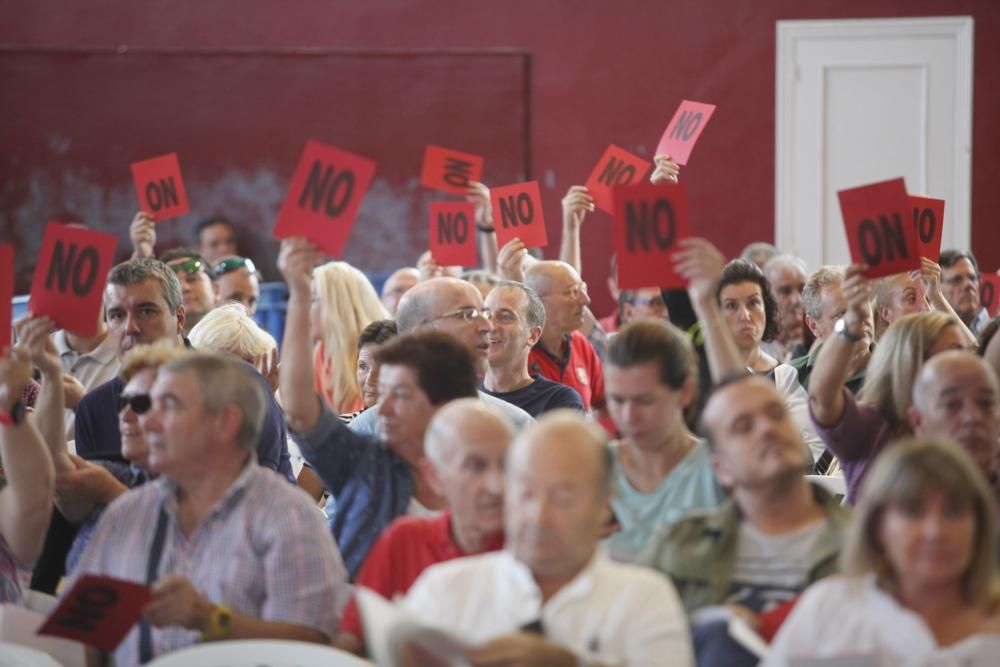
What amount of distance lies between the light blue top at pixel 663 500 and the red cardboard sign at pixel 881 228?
2.59ft

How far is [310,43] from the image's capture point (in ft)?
32.8

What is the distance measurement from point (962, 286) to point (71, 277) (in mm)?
4224

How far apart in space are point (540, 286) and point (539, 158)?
4762mm

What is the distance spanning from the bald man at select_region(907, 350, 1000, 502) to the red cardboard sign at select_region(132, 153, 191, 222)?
3665mm

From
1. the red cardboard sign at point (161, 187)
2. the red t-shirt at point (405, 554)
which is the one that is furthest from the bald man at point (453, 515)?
the red cardboard sign at point (161, 187)

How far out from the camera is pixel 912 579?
96.4 inches

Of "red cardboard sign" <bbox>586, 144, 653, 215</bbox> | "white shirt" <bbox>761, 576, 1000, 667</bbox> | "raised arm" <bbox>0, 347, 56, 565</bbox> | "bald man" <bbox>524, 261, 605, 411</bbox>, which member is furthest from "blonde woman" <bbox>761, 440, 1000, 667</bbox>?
"red cardboard sign" <bbox>586, 144, 653, 215</bbox>

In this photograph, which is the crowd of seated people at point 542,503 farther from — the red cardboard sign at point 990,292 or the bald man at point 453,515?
the red cardboard sign at point 990,292

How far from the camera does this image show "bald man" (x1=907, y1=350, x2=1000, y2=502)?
10.1 ft

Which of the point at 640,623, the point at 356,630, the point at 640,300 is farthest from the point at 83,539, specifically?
the point at 640,300

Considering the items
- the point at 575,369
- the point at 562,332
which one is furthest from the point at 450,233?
the point at 575,369

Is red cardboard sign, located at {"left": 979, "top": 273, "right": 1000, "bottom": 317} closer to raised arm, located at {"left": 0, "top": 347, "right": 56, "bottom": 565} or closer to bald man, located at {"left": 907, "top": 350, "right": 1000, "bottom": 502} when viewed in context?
bald man, located at {"left": 907, "top": 350, "right": 1000, "bottom": 502}

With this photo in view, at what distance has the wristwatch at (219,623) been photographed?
2.84 meters

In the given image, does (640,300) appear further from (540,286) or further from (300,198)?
(300,198)
